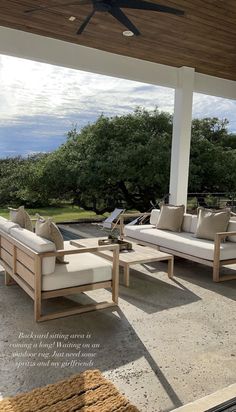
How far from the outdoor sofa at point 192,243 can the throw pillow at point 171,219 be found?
8 cm

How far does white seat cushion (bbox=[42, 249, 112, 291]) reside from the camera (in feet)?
10.0

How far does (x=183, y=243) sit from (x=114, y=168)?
442cm

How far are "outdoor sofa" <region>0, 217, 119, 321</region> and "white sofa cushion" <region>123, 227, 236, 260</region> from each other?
1418 mm

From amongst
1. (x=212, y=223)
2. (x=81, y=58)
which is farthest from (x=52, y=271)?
(x=81, y=58)

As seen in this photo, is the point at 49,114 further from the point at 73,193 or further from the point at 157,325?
the point at 157,325

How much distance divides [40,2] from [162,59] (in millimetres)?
2782

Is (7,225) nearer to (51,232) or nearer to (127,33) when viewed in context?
(51,232)

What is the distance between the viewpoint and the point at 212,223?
4.67m

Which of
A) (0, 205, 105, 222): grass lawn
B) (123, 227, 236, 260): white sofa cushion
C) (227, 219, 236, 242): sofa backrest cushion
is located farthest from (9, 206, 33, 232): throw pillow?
(0, 205, 105, 222): grass lawn

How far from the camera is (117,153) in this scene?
8664mm

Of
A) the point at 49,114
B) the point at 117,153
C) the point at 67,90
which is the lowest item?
the point at 117,153

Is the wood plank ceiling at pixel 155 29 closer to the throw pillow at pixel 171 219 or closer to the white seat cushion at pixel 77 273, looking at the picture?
the throw pillow at pixel 171 219

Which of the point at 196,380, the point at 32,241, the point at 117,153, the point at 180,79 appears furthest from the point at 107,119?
the point at 196,380

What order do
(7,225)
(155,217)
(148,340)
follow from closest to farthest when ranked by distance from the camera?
(148,340) < (7,225) < (155,217)
